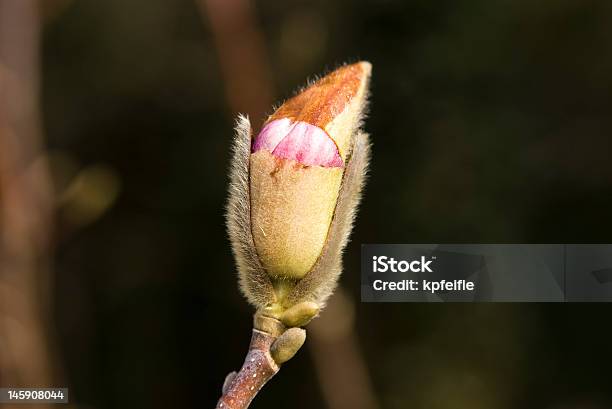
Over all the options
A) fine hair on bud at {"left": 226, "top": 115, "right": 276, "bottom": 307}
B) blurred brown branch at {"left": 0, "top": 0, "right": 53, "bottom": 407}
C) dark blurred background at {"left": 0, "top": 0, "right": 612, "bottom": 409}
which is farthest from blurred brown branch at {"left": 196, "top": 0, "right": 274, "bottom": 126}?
fine hair on bud at {"left": 226, "top": 115, "right": 276, "bottom": 307}

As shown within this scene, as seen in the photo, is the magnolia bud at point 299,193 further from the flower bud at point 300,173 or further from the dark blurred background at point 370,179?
the dark blurred background at point 370,179

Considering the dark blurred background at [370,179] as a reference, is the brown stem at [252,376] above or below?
below

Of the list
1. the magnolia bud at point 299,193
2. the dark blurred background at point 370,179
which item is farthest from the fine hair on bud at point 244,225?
the dark blurred background at point 370,179

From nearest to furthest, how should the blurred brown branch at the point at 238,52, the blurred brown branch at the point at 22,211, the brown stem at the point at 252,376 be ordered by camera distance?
the brown stem at the point at 252,376, the blurred brown branch at the point at 22,211, the blurred brown branch at the point at 238,52

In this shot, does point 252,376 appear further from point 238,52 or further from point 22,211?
point 238,52

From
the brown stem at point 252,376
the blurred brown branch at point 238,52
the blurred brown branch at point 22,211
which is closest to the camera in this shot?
the brown stem at point 252,376

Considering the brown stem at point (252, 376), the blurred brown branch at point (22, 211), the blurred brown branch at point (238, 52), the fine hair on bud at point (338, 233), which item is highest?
the blurred brown branch at point (238, 52)

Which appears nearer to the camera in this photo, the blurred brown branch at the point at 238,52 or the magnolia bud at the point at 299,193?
the magnolia bud at the point at 299,193

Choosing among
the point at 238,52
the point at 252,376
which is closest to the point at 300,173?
the point at 252,376
